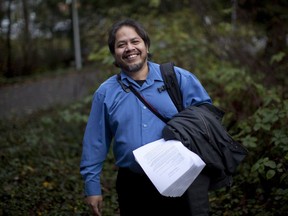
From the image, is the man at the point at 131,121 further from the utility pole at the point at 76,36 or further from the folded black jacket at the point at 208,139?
the utility pole at the point at 76,36

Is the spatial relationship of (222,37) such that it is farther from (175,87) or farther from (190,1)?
(175,87)

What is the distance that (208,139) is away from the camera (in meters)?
2.49

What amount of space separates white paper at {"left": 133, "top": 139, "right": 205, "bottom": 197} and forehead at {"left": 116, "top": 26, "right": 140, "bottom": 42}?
0.79 metres

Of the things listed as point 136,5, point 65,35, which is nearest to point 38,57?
point 65,35

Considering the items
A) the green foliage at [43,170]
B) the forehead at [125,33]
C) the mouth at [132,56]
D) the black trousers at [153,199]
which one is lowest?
the green foliage at [43,170]

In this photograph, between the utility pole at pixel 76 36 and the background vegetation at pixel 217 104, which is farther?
the utility pole at pixel 76 36

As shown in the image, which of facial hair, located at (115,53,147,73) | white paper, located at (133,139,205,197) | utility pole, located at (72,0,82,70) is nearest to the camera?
white paper, located at (133,139,205,197)

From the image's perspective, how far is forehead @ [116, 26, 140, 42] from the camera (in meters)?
2.75

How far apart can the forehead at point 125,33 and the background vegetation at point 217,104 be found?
151 centimetres

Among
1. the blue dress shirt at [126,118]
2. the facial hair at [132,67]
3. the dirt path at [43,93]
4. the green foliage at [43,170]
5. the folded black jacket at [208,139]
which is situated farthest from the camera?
the dirt path at [43,93]

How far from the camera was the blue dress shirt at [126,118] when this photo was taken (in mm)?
2596

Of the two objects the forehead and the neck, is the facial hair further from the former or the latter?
the forehead

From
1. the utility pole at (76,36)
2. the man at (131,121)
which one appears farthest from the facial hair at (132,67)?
the utility pole at (76,36)

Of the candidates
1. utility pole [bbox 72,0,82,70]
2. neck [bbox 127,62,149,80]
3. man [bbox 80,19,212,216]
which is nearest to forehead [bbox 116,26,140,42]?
man [bbox 80,19,212,216]
